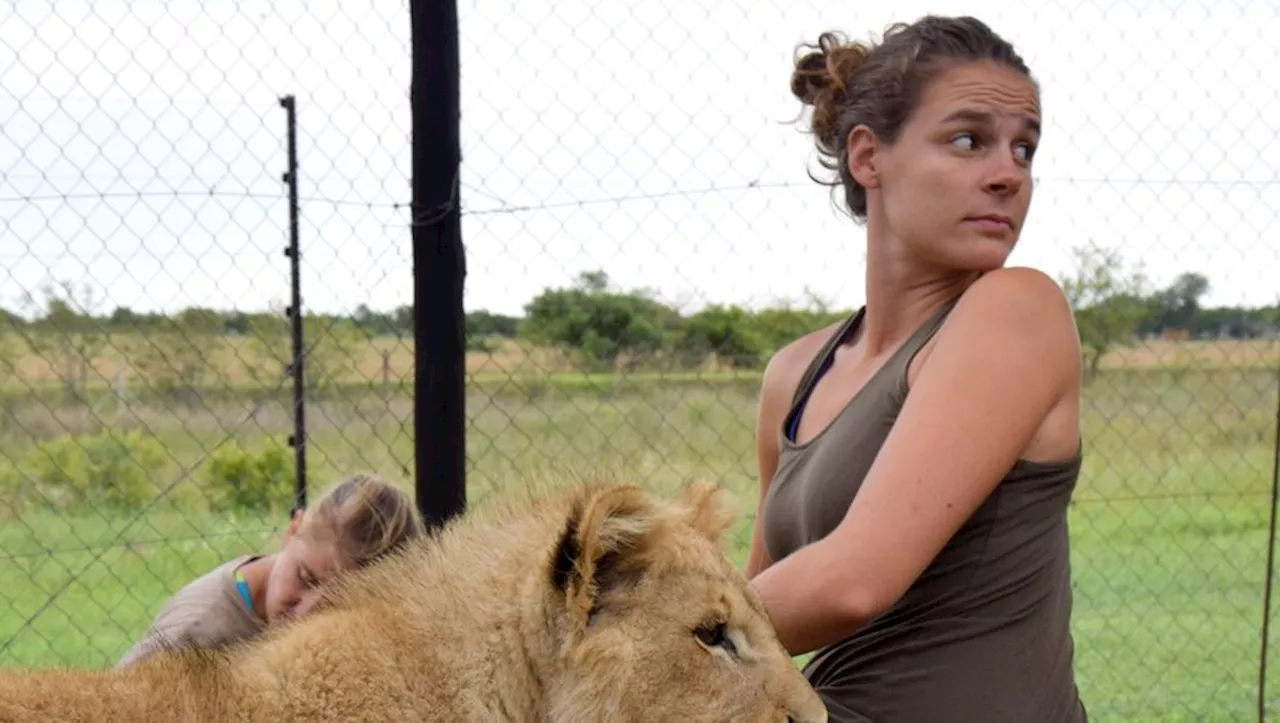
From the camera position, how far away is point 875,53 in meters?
3.27

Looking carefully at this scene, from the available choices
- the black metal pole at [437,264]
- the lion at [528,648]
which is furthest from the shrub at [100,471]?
the lion at [528,648]

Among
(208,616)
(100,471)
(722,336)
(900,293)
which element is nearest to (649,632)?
(900,293)

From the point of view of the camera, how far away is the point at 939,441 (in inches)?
109

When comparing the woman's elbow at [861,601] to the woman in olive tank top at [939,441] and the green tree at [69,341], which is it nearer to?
the woman in olive tank top at [939,441]

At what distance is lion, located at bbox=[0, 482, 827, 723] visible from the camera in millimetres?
2547

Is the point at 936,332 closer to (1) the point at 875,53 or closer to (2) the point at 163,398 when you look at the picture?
(1) the point at 875,53

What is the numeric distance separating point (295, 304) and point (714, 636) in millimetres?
3064

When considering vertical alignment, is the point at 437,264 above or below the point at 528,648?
above

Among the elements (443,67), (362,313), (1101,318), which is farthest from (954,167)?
(1101,318)

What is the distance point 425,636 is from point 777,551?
94 centimetres

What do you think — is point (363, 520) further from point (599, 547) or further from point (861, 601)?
point (861, 601)

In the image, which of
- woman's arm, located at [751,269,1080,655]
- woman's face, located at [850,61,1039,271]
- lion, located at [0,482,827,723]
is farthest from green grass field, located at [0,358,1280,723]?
woman's arm, located at [751,269,1080,655]

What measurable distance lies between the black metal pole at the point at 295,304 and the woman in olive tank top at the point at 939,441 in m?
2.50

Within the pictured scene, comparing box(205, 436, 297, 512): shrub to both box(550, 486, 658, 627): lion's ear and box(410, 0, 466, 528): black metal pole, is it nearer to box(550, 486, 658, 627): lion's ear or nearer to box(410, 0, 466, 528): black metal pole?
box(410, 0, 466, 528): black metal pole
